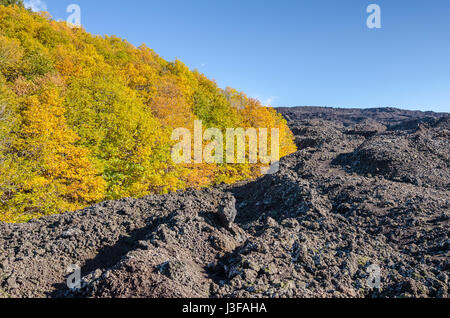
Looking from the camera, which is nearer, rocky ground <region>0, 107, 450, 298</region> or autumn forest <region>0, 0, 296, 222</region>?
rocky ground <region>0, 107, 450, 298</region>

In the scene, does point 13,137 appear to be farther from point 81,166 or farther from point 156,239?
point 156,239

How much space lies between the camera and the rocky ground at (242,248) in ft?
20.4

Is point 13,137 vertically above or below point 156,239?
above

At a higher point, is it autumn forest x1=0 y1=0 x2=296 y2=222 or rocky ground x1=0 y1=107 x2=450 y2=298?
autumn forest x1=0 y1=0 x2=296 y2=222

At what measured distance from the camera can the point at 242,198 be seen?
64.0 ft

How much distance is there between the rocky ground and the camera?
6219 millimetres

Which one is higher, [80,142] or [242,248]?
[80,142]

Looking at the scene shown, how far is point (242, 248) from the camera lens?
8.02m

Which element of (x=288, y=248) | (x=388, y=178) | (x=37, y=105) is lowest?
(x=288, y=248)

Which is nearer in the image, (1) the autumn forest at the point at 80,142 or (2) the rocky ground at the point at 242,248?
(2) the rocky ground at the point at 242,248

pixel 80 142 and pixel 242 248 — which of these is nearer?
pixel 242 248

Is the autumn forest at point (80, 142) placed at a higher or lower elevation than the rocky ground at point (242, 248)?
higher

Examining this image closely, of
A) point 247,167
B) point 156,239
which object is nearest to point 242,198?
point 247,167
